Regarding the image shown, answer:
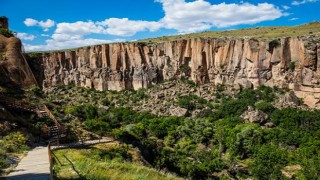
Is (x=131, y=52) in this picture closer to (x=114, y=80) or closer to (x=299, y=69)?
(x=114, y=80)

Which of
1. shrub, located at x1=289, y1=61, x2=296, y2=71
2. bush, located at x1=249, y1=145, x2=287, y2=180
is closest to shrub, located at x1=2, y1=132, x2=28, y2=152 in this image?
bush, located at x1=249, y1=145, x2=287, y2=180

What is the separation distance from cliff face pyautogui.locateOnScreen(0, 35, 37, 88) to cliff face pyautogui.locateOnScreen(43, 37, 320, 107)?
1994 inches

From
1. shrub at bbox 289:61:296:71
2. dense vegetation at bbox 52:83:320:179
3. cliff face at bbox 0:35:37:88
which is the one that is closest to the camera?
cliff face at bbox 0:35:37:88

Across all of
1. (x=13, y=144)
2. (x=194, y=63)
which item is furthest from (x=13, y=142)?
(x=194, y=63)

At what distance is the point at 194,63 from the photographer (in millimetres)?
83562

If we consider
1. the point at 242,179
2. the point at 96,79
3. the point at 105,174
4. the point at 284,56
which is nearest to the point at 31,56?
the point at 96,79

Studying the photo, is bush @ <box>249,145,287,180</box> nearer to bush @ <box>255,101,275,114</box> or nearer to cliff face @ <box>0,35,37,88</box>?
bush @ <box>255,101,275,114</box>

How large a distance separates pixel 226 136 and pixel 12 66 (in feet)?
126

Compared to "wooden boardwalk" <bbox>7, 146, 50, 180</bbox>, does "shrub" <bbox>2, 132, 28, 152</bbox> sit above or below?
above

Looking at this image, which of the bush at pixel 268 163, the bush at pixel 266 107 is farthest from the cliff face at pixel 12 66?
the bush at pixel 266 107

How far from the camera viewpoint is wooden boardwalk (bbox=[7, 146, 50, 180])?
45.8 ft

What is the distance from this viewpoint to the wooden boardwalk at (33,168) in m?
14.0

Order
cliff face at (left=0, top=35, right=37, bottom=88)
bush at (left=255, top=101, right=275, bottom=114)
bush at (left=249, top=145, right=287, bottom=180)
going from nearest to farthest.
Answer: cliff face at (left=0, top=35, right=37, bottom=88) < bush at (left=249, top=145, right=287, bottom=180) < bush at (left=255, top=101, right=275, bottom=114)

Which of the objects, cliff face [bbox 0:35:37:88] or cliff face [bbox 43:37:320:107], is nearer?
cliff face [bbox 0:35:37:88]
